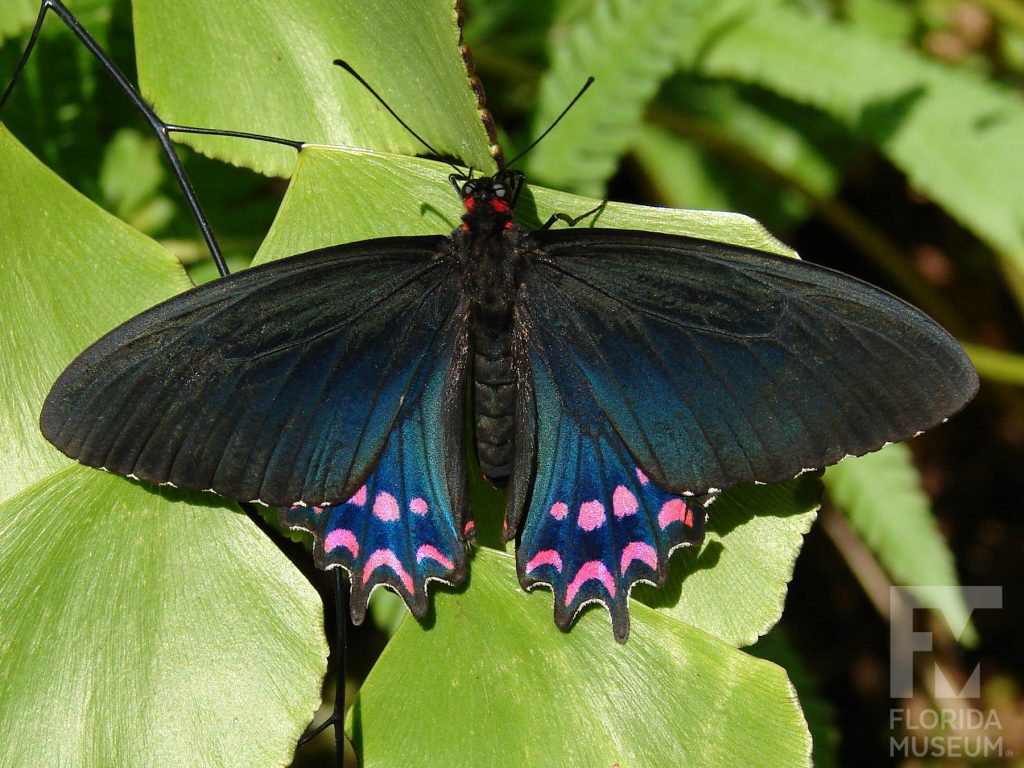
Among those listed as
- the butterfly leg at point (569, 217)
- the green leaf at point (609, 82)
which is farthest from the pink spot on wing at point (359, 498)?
the green leaf at point (609, 82)

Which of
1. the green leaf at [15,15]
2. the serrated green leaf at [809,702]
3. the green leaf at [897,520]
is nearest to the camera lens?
the green leaf at [15,15]

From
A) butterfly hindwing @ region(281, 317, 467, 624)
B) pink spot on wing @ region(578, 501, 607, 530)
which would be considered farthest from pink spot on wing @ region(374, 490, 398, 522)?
pink spot on wing @ region(578, 501, 607, 530)

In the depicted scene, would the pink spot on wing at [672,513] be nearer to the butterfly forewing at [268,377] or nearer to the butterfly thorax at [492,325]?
the butterfly thorax at [492,325]

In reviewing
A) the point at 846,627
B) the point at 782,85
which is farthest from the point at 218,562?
the point at 846,627

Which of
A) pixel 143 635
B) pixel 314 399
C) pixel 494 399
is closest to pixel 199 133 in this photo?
pixel 314 399

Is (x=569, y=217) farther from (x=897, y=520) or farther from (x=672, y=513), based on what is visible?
(x=897, y=520)

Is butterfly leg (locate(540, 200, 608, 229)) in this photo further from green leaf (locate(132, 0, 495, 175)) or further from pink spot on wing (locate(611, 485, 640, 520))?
pink spot on wing (locate(611, 485, 640, 520))

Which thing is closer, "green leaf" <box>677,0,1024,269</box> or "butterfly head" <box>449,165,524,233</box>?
"butterfly head" <box>449,165,524,233</box>
